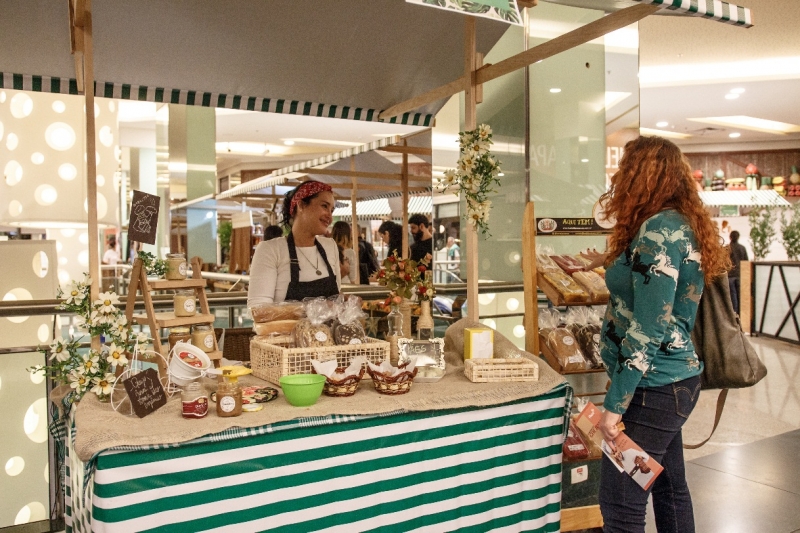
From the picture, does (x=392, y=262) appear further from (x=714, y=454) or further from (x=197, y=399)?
(x=714, y=454)

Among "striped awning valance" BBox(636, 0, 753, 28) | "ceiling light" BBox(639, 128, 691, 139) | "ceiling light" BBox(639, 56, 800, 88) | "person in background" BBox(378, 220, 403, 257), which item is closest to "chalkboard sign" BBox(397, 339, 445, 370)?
"striped awning valance" BBox(636, 0, 753, 28)

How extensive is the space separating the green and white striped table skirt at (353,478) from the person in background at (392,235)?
413 cm

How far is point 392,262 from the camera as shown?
8.72 feet

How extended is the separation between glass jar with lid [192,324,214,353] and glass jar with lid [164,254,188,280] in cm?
22

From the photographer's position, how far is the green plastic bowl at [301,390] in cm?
188

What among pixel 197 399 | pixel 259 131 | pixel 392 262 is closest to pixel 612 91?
pixel 392 262

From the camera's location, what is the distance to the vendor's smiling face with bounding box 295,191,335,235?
10.2ft

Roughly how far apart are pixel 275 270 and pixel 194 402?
4.28 ft

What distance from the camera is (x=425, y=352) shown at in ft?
7.74

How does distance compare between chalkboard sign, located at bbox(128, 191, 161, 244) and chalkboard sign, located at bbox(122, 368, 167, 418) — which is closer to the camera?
chalkboard sign, located at bbox(122, 368, 167, 418)

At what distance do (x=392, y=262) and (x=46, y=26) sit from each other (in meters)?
1.86

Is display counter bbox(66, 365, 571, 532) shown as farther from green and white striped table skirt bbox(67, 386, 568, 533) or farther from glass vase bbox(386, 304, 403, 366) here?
glass vase bbox(386, 304, 403, 366)

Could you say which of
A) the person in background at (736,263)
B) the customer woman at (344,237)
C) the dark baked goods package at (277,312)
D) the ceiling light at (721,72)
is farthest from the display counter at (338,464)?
the person in background at (736,263)

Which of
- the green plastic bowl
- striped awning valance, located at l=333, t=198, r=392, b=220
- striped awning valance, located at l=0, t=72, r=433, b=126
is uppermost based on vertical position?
striped awning valance, located at l=0, t=72, r=433, b=126
